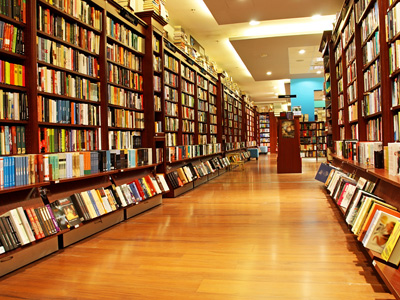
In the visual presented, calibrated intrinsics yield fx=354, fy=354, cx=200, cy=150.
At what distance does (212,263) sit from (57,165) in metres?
1.81

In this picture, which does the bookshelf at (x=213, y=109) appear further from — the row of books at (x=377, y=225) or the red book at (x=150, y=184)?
the row of books at (x=377, y=225)

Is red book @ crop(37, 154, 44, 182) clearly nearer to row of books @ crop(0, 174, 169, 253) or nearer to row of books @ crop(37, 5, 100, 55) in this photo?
row of books @ crop(0, 174, 169, 253)

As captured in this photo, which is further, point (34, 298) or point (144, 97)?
point (144, 97)

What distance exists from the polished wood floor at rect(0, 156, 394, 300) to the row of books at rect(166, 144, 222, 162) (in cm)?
198

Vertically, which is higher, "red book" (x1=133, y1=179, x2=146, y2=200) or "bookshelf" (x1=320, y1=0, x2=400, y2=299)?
"bookshelf" (x1=320, y1=0, x2=400, y2=299)

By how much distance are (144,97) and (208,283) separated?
3.96m

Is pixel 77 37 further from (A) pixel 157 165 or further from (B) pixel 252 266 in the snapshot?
(B) pixel 252 266

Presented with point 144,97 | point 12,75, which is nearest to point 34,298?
point 12,75

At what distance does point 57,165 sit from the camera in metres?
3.54

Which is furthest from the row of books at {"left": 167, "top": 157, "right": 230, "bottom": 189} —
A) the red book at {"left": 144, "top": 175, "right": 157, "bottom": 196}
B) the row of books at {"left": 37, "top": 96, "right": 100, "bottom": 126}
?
the row of books at {"left": 37, "top": 96, "right": 100, "bottom": 126}

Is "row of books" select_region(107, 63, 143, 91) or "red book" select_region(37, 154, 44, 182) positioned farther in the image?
"row of books" select_region(107, 63, 143, 91)

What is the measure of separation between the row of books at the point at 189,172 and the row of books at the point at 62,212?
148 cm

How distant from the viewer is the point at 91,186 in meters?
4.31

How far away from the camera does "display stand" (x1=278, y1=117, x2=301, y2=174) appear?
11078 mm
